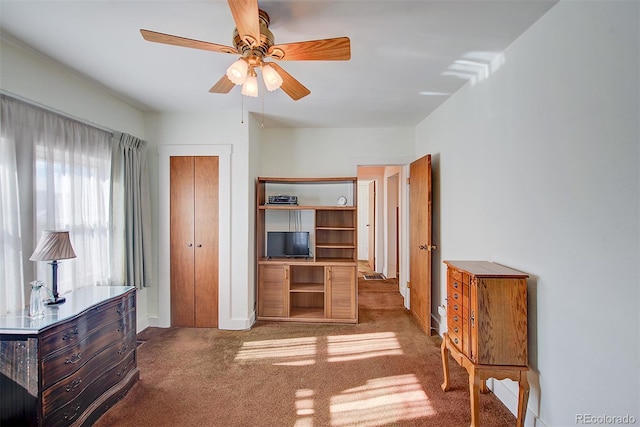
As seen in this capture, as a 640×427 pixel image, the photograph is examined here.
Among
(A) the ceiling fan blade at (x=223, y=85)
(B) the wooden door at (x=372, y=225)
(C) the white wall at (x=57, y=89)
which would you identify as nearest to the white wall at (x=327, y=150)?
(C) the white wall at (x=57, y=89)

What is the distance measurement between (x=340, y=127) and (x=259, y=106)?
125 cm

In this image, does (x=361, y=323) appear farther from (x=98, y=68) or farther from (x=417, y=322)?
(x=98, y=68)

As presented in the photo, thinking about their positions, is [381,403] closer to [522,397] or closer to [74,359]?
[522,397]

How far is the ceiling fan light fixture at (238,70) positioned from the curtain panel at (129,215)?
2086mm

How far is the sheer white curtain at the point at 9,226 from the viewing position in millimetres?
1852

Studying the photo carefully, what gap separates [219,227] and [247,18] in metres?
2.44

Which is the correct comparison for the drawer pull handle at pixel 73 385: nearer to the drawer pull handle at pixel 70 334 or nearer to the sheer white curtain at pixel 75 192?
the drawer pull handle at pixel 70 334

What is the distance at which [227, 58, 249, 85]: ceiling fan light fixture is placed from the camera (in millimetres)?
1533

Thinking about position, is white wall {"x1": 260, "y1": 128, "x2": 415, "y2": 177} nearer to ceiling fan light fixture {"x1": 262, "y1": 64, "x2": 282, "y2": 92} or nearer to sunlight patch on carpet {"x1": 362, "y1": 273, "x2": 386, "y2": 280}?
ceiling fan light fixture {"x1": 262, "y1": 64, "x2": 282, "y2": 92}

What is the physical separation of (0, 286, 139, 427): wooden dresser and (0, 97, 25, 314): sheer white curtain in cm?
29

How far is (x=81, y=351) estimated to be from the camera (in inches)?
69.1

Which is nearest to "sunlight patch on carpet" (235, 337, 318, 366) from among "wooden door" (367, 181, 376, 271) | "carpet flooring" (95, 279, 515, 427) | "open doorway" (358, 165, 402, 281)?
"carpet flooring" (95, 279, 515, 427)

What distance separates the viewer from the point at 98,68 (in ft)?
7.45

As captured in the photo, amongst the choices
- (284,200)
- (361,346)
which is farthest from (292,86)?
(361,346)
